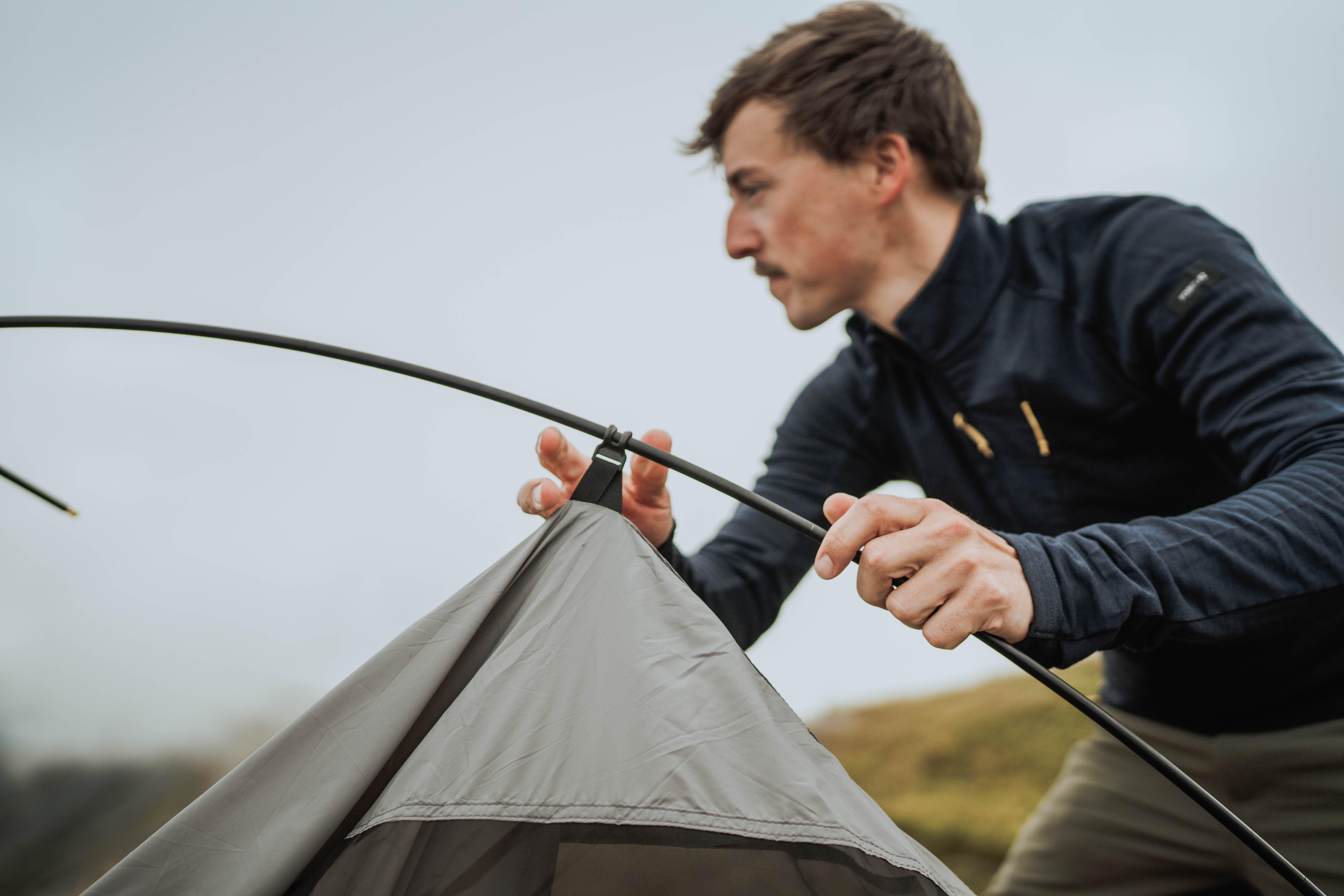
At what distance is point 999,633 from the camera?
442 mm

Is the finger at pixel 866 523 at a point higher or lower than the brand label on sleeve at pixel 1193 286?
lower

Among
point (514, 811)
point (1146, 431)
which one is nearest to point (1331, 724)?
point (1146, 431)

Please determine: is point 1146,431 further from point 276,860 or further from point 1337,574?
point 276,860

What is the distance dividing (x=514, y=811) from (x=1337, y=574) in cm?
58

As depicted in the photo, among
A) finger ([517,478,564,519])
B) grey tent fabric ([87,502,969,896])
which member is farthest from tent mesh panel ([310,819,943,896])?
finger ([517,478,564,519])

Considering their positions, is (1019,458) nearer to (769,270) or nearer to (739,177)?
(769,270)

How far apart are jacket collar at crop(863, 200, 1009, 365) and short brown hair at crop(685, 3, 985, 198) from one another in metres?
0.13

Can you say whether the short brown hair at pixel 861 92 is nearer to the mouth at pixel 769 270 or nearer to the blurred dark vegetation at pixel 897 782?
the mouth at pixel 769 270

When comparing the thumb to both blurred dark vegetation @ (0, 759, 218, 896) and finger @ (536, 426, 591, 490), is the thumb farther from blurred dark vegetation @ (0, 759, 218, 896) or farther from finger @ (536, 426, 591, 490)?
blurred dark vegetation @ (0, 759, 218, 896)

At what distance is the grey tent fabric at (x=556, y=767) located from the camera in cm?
44

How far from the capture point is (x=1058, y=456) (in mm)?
806

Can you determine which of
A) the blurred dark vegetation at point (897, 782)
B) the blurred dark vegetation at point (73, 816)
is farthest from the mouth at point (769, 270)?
the blurred dark vegetation at point (73, 816)

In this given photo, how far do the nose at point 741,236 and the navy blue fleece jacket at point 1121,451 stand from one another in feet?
0.67

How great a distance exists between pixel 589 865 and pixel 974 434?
646mm
